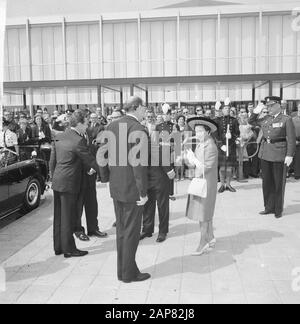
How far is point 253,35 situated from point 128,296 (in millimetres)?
19576

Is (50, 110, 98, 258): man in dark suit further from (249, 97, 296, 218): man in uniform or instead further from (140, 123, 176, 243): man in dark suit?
(249, 97, 296, 218): man in uniform

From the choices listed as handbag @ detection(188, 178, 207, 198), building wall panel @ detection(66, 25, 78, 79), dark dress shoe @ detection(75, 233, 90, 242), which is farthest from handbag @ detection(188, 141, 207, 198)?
building wall panel @ detection(66, 25, 78, 79)

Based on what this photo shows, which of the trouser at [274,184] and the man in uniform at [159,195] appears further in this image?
the trouser at [274,184]

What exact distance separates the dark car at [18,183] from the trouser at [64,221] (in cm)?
192

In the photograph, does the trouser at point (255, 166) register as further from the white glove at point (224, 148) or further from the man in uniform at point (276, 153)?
the man in uniform at point (276, 153)

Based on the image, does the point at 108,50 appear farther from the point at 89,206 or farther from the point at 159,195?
the point at 159,195

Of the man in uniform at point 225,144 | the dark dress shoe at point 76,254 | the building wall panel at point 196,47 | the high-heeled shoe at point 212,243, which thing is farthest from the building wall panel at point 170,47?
the dark dress shoe at point 76,254

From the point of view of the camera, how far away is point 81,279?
472 centimetres

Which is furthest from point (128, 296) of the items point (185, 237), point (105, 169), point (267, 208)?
point (267, 208)

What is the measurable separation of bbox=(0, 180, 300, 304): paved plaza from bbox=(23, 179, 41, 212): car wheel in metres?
0.41

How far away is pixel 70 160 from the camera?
536 centimetres

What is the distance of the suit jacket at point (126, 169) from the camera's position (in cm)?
436
